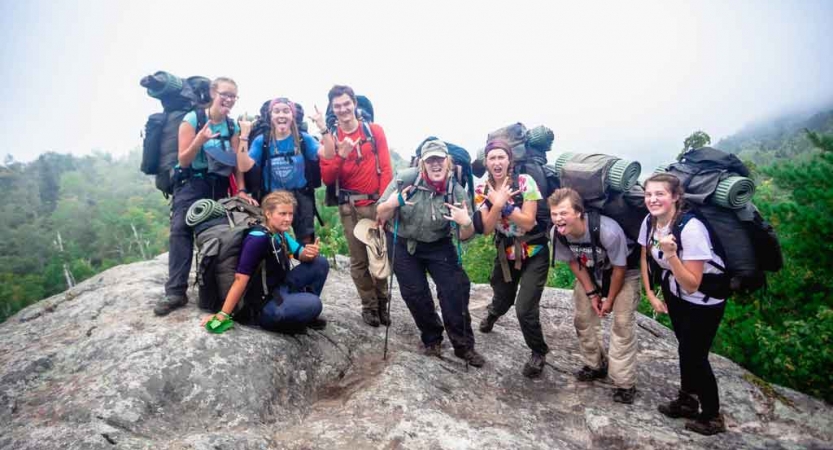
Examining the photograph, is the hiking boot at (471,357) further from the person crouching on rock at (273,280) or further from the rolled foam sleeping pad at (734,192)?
the rolled foam sleeping pad at (734,192)

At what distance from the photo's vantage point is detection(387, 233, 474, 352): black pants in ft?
17.8

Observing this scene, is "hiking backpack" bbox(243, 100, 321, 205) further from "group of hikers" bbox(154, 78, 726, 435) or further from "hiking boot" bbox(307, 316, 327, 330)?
"hiking boot" bbox(307, 316, 327, 330)

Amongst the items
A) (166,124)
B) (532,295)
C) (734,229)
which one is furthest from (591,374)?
(166,124)

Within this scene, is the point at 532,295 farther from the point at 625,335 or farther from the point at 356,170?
the point at 356,170

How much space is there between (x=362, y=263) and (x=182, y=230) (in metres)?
2.36

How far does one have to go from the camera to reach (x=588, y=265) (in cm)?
511

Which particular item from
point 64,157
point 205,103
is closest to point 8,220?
point 64,157

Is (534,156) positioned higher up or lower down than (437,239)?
higher up

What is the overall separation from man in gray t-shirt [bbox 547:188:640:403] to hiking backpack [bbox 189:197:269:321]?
3385 mm

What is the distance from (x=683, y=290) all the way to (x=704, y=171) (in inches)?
47.6

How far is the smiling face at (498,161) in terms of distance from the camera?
504cm

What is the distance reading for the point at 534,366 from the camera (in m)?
5.65

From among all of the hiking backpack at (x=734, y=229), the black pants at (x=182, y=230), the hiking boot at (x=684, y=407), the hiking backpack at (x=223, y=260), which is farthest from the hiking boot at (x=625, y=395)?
the black pants at (x=182, y=230)

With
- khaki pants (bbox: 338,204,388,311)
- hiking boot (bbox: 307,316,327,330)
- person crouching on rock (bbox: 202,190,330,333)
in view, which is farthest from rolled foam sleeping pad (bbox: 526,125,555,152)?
hiking boot (bbox: 307,316,327,330)
